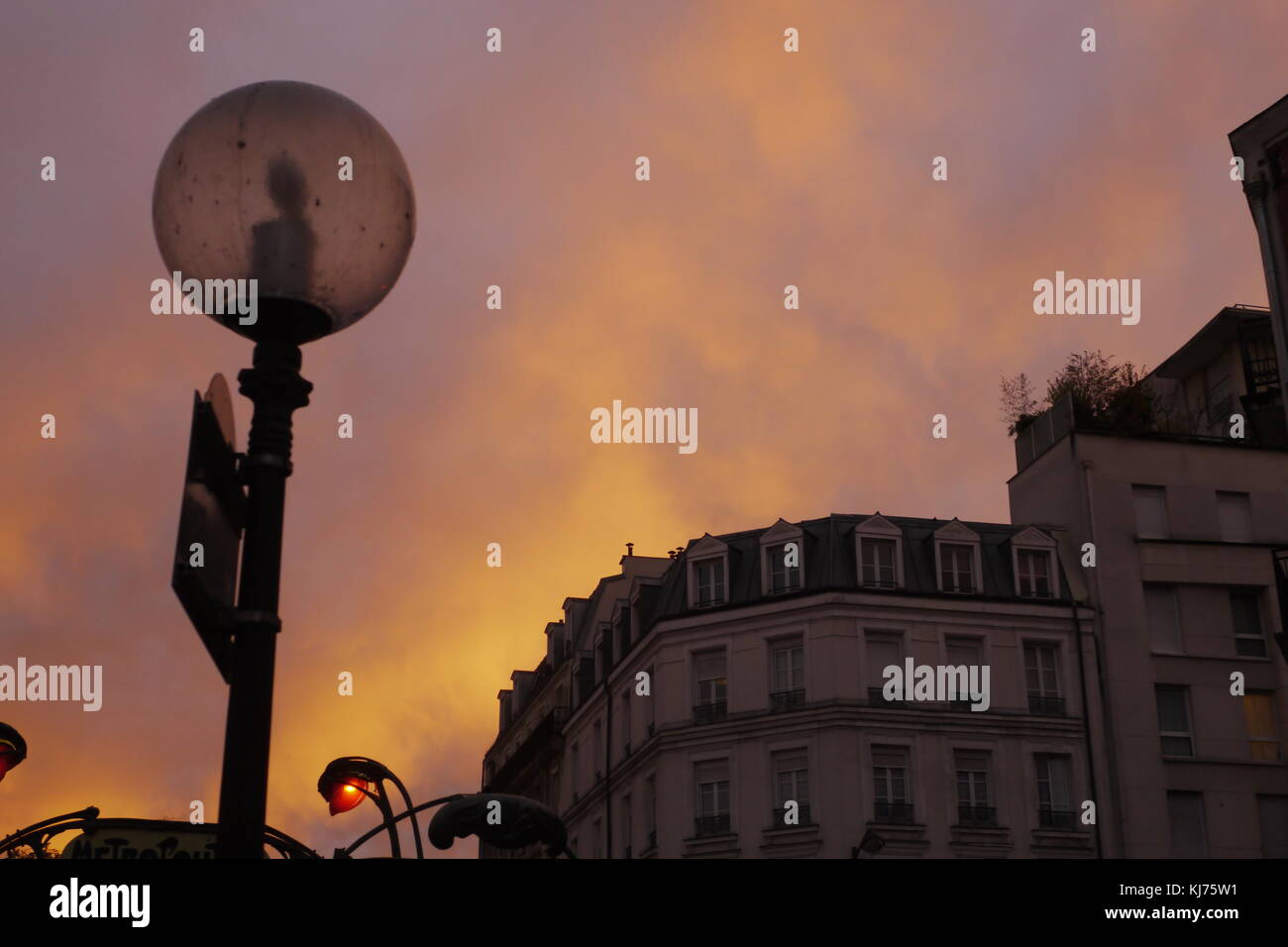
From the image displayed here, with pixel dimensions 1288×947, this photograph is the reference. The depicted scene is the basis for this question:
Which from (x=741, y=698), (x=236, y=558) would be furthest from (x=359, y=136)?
(x=741, y=698)

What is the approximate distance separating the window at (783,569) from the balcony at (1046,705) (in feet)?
26.9

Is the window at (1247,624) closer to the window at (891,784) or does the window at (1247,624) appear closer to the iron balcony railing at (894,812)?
the window at (891,784)

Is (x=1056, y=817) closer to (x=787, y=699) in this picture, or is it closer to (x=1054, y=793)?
(x=1054, y=793)

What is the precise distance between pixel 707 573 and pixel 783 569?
288 centimetres

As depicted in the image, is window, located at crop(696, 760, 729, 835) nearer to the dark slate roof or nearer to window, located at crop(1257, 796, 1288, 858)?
the dark slate roof

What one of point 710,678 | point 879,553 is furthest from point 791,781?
point 879,553

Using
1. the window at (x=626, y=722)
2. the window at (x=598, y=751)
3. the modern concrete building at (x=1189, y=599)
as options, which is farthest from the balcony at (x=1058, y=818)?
the window at (x=598, y=751)

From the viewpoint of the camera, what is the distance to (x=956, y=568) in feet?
161

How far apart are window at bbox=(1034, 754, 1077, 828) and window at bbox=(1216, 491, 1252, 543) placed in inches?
388

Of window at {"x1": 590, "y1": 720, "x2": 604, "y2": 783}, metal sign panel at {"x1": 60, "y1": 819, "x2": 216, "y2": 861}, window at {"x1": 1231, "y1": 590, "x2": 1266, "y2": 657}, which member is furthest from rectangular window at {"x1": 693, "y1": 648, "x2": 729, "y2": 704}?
metal sign panel at {"x1": 60, "y1": 819, "x2": 216, "y2": 861}

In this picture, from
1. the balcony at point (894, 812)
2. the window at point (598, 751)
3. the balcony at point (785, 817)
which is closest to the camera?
the balcony at point (894, 812)

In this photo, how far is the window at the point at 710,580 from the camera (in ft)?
165

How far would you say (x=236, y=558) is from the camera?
4.68 m
